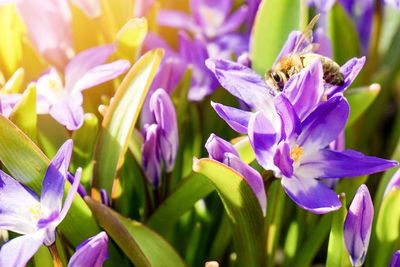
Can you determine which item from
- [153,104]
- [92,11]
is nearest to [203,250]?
[153,104]

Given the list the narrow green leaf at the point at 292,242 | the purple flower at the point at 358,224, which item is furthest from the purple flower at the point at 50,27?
the purple flower at the point at 358,224

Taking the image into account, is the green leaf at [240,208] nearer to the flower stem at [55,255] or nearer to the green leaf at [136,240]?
the green leaf at [136,240]

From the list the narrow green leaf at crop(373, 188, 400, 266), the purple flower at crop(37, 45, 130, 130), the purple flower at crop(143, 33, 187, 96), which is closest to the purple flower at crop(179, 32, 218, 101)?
the purple flower at crop(143, 33, 187, 96)

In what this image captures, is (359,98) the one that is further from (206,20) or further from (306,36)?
(206,20)

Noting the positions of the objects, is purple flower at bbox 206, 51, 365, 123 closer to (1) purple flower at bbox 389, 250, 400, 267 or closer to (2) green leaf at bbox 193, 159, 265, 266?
(2) green leaf at bbox 193, 159, 265, 266

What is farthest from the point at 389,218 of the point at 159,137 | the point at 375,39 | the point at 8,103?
the point at 375,39

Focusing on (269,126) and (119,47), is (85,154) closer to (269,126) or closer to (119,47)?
(119,47)
